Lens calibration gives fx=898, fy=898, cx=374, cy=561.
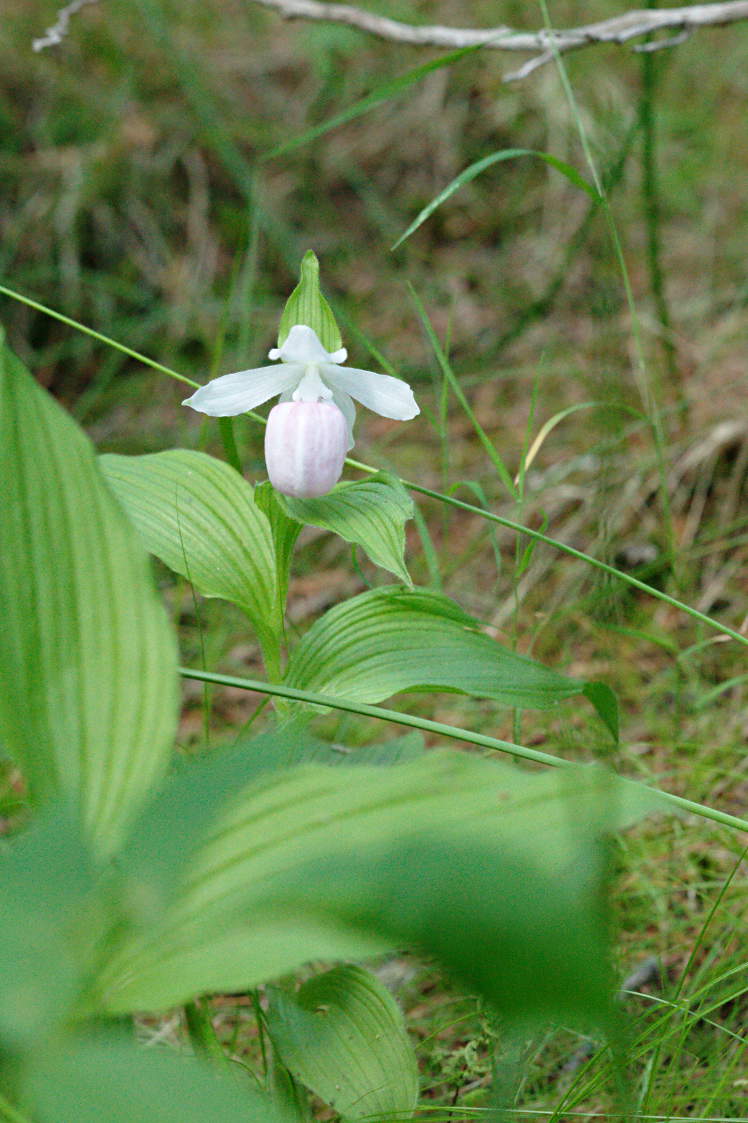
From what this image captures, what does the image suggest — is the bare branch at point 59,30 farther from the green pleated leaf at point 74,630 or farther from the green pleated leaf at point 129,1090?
the green pleated leaf at point 129,1090

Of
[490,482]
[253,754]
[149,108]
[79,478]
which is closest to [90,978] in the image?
[253,754]

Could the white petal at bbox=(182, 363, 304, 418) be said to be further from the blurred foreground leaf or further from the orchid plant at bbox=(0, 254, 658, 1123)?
the blurred foreground leaf

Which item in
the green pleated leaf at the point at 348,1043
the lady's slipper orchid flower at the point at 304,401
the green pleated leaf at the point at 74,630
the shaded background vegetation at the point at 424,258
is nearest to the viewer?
the green pleated leaf at the point at 74,630

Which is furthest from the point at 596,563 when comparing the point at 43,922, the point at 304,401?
the point at 43,922

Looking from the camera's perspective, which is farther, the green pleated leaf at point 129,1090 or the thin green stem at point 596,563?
the thin green stem at point 596,563

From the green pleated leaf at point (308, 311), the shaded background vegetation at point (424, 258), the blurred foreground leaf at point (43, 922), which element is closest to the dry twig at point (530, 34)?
the shaded background vegetation at point (424, 258)

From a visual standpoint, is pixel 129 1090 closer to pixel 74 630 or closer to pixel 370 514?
pixel 74 630
